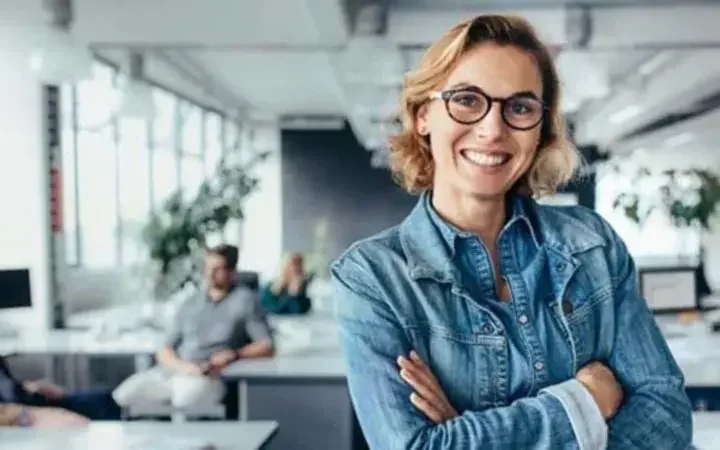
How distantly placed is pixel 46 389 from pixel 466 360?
3604 mm

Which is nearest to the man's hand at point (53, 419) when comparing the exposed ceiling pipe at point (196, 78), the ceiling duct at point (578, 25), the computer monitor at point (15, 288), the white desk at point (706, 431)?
the computer monitor at point (15, 288)

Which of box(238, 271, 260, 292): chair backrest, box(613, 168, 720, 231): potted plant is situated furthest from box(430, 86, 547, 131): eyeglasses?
box(613, 168, 720, 231): potted plant

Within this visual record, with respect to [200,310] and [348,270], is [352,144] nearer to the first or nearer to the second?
[200,310]

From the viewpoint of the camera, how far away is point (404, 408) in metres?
1.20

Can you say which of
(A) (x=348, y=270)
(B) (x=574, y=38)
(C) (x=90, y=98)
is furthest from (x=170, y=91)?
(A) (x=348, y=270)

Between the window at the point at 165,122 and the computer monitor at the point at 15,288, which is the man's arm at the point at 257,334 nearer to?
the computer monitor at the point at 15,288

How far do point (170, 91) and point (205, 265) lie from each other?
4.15ft

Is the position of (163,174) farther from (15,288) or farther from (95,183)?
(15,288)

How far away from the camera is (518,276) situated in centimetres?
124

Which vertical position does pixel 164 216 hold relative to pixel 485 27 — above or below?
below

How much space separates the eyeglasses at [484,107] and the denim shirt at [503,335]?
0.46 feet

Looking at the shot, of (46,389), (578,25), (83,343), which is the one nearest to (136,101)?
(83,343)

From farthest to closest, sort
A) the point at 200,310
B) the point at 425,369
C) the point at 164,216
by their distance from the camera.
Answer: the point at 164,216 < the point at 200,310 < the point at 425,369

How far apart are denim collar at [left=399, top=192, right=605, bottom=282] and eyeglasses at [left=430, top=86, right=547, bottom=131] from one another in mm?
Answer: 139
